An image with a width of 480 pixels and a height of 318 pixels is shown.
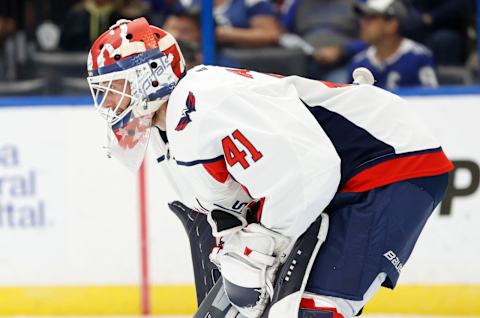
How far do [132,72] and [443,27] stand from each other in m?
2.68

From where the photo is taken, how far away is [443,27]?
16.9ft

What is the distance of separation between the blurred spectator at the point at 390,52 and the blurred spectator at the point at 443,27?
102 mm

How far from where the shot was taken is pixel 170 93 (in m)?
2.84

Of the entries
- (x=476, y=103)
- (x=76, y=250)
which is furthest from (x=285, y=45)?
(x=76, y=250)

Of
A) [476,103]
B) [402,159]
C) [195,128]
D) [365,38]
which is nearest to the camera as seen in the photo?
[195,128]

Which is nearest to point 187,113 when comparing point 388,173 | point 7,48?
point 388,173

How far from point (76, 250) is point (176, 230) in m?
0.45

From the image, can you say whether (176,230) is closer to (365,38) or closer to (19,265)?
(19,265)

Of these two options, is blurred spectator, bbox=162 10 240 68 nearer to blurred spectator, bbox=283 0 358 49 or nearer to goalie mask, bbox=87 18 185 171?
blurred spectator, bbox=283 0 358 49

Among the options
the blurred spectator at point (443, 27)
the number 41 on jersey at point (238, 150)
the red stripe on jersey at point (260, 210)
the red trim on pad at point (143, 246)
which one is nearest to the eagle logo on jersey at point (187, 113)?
the number 41 on jersey at point (238, 150)

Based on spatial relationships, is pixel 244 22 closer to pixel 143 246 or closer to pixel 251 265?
pixel 143 246

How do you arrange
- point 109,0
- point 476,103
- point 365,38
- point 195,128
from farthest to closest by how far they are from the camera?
1. point 109,0
2. point 365,38
3. point 476,103
4. point 195,128

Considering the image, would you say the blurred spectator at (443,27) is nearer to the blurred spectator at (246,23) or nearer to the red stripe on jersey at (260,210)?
the blurred spectator at (246,23)

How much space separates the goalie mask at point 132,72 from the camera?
2.81 m
